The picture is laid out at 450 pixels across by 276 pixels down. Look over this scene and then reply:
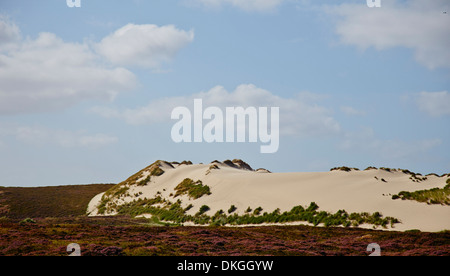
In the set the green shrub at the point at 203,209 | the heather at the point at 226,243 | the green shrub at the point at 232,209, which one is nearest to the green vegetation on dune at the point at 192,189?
the green shrub at the point at 203,209

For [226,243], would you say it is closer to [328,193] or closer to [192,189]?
[328,193]

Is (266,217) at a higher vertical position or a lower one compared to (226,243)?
higher

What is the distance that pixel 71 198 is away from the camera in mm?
108875

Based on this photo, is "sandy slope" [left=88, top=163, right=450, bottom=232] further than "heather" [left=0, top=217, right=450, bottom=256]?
Yes

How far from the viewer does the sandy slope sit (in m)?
48.4

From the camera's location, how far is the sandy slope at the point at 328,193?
4841 centimetres

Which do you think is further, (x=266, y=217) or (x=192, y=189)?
(x=192, y=189)

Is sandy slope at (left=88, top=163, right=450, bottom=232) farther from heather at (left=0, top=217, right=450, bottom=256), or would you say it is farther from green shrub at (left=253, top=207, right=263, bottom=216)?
heather at (left=0, top=217, right=450, bottom=256)

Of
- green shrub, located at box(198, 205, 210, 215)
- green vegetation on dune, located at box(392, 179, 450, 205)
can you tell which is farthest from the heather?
green shrub, located at box(198, 205, 210, 215)

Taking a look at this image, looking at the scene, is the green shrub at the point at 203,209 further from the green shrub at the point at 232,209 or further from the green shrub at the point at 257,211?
the green shrub at the point at 257,211

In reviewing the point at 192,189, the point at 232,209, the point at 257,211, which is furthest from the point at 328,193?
the point at 192,189

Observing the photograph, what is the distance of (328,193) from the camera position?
199ft
